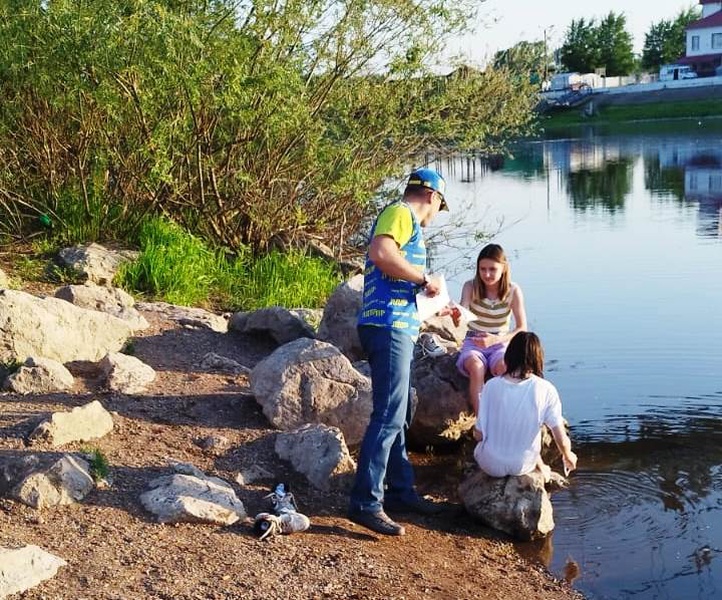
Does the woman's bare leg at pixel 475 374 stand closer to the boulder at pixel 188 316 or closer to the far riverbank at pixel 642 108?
the boulder at pixel 188 316

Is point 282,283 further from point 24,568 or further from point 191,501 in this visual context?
point 24,568

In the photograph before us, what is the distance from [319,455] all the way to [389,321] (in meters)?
1.09

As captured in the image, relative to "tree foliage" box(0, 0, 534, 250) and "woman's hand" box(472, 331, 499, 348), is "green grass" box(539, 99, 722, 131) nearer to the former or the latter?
"tree foliage" box(0, 0, 534, 250)

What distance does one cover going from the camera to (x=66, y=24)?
9148 mm

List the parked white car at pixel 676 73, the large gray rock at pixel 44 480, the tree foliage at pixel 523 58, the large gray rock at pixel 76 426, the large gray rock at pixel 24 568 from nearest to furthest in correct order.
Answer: the large gray rock at pixel 24 568, the large gray rock at pixel 44 480, the large gray rock at pixel 76 426, the tree foliage at pixel 523 58, the parked white car at pixel 676 73

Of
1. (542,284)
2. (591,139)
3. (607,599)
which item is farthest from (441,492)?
(591,139)

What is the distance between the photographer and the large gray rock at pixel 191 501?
4.83 m

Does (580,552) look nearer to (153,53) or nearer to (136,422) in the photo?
(136,422)

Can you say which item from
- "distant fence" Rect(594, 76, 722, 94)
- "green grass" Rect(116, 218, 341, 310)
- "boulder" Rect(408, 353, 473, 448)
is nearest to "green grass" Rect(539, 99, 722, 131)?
"distant fence" Rect(594, 76, 722, 94)

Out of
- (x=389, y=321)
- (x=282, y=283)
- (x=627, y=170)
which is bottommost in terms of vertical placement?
(x=627, y=170)

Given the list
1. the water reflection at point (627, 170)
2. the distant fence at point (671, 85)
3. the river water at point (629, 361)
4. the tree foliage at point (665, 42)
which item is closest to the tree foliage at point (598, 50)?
the tree foliage at point (665, 42)

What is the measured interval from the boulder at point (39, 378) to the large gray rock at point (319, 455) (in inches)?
60.6

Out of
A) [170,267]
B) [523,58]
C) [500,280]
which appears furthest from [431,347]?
[523,58]

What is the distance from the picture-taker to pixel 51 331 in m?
6.92
